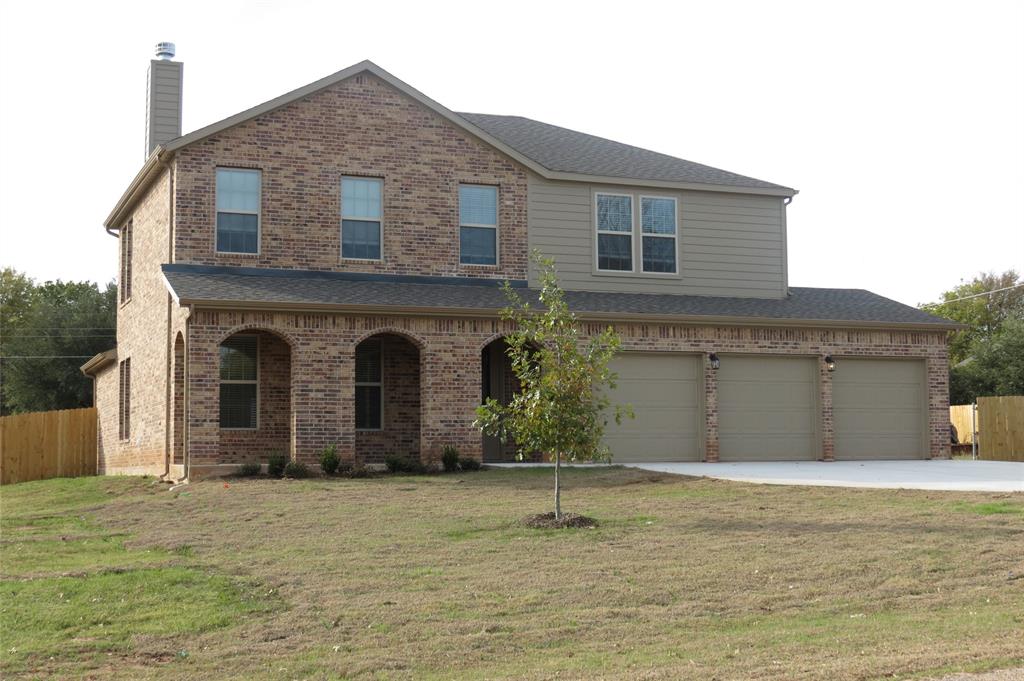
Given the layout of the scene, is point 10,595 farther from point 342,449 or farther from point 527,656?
point 342,449

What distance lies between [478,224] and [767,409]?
7.00m

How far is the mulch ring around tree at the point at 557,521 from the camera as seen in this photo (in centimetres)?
1289

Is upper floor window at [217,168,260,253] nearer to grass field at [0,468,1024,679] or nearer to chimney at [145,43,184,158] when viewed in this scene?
chimney at [145,43,184,158]

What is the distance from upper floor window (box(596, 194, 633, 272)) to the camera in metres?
23.8

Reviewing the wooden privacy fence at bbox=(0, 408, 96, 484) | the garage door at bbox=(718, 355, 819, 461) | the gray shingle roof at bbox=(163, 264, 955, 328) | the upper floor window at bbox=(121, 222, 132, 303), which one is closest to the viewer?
the gray shingle roof at bbox=(163, 264, 955, 328)

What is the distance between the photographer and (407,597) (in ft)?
31.9

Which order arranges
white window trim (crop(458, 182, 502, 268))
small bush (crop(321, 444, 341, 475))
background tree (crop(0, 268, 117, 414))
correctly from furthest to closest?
background tree (crop(0, 268, 117, 414)), white window trim (crop(458, 182, 502, 268)), small bush (crop(321, 444, 341, 475))

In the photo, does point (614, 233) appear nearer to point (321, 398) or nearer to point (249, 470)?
point (321, 398)

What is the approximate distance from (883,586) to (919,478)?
29.5 feet

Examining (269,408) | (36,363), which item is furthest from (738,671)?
(36,363)

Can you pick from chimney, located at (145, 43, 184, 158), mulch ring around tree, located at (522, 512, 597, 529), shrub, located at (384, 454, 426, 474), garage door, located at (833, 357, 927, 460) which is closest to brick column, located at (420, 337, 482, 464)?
shrub, located at (384, 454, 426, 474)

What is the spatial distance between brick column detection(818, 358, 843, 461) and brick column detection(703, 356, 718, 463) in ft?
7.73

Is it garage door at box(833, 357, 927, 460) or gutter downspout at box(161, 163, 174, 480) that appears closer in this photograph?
gutter downspout at box(161, 163, 174, 480)

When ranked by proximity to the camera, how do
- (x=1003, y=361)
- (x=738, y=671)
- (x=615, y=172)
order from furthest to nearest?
(x=1003, y=361) < (x=615, y=172) < (x=738, y=671)
